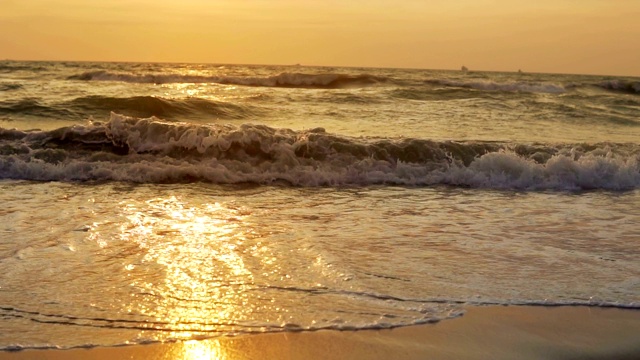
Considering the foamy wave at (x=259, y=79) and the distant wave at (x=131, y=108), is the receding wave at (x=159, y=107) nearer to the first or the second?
the distant wave at (x=131, y=108)

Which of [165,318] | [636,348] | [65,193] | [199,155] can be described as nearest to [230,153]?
[199,155]

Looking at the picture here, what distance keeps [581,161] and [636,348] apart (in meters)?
6.89

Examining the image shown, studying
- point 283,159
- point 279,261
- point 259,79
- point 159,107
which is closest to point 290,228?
point 279,261

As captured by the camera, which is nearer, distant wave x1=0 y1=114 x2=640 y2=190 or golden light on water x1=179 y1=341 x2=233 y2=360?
golden light on water x1=179 y1=341 x2=233 y2=360

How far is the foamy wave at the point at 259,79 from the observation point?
Result: 29609mm

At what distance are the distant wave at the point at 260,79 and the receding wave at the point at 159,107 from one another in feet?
38.5

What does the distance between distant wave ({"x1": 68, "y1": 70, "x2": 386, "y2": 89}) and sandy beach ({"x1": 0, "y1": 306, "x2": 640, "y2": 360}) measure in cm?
2588

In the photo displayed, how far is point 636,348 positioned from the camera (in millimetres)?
3703

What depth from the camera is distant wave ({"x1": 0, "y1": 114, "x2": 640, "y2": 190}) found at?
9.15m

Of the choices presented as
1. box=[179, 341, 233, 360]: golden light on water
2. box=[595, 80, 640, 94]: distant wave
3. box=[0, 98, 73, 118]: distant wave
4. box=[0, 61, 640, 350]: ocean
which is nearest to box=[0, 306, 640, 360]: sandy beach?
box=[179, 341, 233, 360]: golden light on water

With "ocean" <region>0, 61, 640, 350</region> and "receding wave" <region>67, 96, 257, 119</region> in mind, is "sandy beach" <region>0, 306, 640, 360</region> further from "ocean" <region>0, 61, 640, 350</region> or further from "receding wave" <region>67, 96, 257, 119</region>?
"receding wave" <region>67, 96, 257, 119</region>

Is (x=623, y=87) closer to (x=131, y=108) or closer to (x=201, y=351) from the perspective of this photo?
(x=131, y=108)

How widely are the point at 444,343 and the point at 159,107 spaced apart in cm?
1418

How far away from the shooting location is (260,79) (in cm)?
3022
